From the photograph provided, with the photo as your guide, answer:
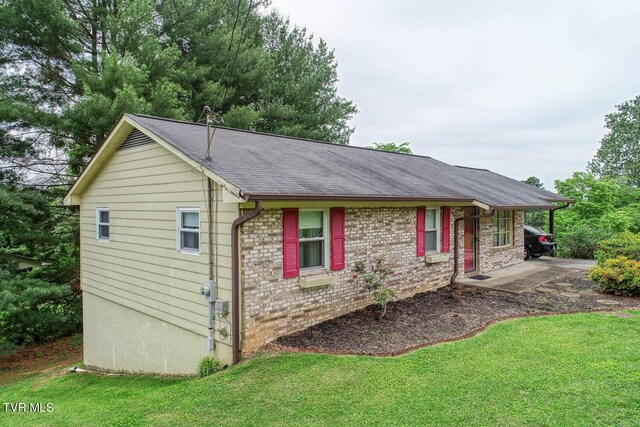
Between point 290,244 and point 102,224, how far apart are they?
6024mm

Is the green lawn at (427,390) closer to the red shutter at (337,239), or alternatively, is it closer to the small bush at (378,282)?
the small bush at (378,282)

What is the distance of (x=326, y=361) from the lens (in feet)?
19.5

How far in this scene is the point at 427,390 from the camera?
4.86 metres

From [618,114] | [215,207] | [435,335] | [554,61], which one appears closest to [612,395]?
[435,335]

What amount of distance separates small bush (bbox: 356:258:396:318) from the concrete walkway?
3.52 m

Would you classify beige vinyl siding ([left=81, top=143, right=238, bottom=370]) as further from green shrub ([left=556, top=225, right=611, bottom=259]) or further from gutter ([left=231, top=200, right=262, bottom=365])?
green shrub ([left=556, top=225, right=611, bottom=259])

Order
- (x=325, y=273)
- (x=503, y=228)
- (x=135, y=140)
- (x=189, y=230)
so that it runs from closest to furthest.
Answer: (x=189, y=230) → (x=325, y=273) → (x=135, y=140) → (x=503, y=228)

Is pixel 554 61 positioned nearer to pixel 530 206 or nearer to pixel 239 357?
pixel 530 206

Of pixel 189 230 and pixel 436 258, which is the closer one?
pixel 189 230

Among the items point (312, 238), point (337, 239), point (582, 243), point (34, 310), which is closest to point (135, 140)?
point (312, 238)

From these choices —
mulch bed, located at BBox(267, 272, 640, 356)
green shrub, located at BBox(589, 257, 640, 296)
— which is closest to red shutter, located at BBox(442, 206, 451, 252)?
mulch bed, located at BBox(267, 272, 640, 356)

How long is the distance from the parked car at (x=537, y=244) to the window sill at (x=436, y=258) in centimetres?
736

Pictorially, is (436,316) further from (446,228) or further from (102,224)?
(102,224)

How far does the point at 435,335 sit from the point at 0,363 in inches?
558
